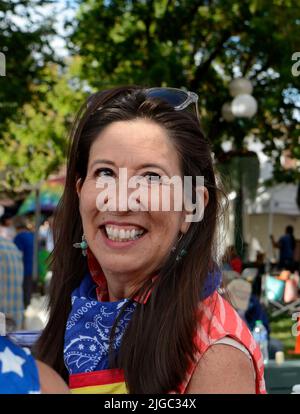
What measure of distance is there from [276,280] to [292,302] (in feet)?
3.24

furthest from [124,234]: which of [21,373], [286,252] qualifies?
[286,252]

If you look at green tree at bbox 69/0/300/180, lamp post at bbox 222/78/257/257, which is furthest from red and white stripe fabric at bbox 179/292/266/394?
green tree at bbox 69/0/300/180

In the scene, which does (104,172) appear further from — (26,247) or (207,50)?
(207,50)

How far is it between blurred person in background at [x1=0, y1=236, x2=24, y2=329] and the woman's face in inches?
246

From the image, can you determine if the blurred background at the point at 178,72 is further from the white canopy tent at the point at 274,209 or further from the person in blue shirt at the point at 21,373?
the person in blue shirt at the point at 21,373

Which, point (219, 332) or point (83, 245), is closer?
point (219, 332)

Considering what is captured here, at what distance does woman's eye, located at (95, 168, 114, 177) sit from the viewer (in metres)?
1.67

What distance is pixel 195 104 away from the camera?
1.83 metres

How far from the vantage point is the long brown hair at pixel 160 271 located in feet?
5.10

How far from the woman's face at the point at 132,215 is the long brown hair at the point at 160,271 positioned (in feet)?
0.10

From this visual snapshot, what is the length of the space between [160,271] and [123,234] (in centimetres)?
11

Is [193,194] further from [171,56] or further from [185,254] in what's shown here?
[171,56]

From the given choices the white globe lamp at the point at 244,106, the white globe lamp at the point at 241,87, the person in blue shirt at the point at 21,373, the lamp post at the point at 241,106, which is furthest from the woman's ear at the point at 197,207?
the white globe lamp at the point at 241,87

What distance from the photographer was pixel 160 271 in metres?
1.66
